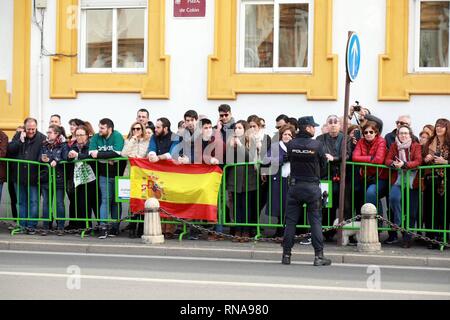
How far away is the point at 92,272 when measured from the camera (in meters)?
11.8

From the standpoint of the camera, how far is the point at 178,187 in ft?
49.6

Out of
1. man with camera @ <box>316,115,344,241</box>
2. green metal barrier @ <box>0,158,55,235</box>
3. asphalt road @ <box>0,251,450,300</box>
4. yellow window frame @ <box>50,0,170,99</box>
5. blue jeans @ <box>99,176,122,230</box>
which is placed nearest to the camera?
asphalt road @ <box>0,251,450,300</box>

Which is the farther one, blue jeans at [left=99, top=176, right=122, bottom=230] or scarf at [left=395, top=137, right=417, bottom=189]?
blue jeans at [left=99, top=176, right=122, bottom=230]

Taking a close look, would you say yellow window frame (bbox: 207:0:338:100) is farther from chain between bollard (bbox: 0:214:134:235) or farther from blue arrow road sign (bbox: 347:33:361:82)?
chain between bollard (bbox: 0:214:134:235)

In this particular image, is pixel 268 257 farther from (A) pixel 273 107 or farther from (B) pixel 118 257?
(A) pixel 273 107

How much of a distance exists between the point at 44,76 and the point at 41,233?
4.59 m

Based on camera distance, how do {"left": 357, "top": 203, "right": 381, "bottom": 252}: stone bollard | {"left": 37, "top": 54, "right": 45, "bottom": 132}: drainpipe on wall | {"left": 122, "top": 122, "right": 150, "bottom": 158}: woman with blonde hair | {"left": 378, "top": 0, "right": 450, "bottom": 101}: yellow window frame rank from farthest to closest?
1. {"left": 37, "top": 54, "right": 45, "bottom": 132}: drainpipe on wall
2. {"left": 378, "top": 0, "right": 450, "bottom": 101}: yellow window frame
3. {"left": 122, "top": 122, "right": 150, "bottom": 158}: woman with blonde hair
4. {"left": 357, "top": 203, "right": 381, "bottom": 252}: stone bollard

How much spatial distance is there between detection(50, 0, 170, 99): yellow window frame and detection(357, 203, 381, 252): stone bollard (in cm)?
608

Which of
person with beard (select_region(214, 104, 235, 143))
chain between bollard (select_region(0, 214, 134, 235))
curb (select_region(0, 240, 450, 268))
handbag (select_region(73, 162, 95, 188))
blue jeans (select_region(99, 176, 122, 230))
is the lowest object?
curb (select_region(0, 240, 450, 268))

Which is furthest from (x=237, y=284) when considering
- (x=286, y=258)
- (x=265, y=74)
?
(x=265, y=74)

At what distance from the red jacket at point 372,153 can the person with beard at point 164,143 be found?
9.53 ft

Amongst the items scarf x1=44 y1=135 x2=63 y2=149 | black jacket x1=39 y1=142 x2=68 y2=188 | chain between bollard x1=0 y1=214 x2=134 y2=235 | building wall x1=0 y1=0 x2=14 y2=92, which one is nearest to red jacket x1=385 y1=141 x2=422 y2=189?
chain between bollard x1=0 y1=214 x2=134 y2=235

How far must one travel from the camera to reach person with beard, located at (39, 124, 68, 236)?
15.7 m

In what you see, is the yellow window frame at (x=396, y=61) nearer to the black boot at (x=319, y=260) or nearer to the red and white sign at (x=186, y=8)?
the red and white sign at (x=186, y=8)
